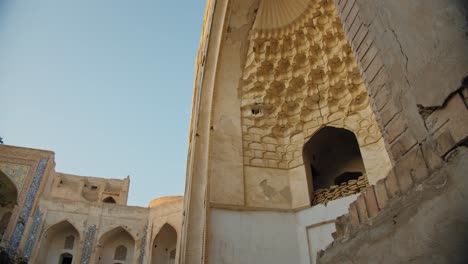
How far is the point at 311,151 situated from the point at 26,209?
42.1 feet

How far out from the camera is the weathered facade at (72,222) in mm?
14305

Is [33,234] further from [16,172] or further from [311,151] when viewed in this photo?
[311,151]

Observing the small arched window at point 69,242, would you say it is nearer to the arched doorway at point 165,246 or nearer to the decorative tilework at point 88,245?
the decorative tilework at point 88,245

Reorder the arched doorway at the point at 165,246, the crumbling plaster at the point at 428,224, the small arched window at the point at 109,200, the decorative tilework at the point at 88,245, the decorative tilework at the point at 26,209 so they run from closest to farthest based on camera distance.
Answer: the crumbling plaster at the point at 428,224
the decorative tilework at the point at 26,209
the decorative tilework at the point at 88,245
the arched doorway at the point at 165,246
the small arched window at the point at 109,200

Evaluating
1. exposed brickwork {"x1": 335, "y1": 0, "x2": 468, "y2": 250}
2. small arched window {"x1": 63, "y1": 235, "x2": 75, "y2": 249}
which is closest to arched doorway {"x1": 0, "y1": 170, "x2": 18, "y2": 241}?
small arched window {"x1": 63, "y1": 235, "x2": 75, "y2": 249}

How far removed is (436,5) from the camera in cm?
117

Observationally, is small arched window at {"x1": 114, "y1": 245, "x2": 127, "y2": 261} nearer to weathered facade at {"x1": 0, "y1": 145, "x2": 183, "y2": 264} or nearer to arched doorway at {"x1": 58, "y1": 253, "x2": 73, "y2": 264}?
weathered facade at {"x1": 0, "y1": 145, "x2": 183, "y2": 264}

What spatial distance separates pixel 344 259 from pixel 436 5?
1.06m

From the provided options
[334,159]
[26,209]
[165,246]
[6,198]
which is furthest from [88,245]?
[334,159]

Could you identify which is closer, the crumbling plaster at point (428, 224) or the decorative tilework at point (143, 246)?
the crumbling plaster at point (428, 224)

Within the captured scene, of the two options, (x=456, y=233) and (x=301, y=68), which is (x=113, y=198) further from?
(x=456, y=233)

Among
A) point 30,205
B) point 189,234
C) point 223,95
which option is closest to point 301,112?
point 223,95

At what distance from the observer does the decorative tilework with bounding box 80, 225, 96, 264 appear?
14.6 metres

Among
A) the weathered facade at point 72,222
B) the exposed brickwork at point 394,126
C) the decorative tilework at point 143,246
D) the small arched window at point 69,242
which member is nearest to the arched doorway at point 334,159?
the exposed brickwork at point 394,126
